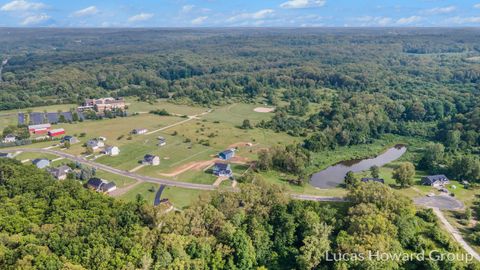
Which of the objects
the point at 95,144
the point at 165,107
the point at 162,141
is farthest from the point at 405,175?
the point at 165,107

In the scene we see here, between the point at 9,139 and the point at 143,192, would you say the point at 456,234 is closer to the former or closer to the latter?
the point at 143,192

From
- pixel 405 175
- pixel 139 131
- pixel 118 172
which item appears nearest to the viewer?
pixel 405 175

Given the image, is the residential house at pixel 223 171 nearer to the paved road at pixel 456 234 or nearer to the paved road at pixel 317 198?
the paved road at pixel 317 198

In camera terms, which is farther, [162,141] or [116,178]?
[162,141]

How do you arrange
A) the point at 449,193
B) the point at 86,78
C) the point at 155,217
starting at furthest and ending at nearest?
the point at 86,78
the point at 449,193
the point at 155,217

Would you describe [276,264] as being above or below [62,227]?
below

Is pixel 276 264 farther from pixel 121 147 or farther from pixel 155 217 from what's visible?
pixel 121 147

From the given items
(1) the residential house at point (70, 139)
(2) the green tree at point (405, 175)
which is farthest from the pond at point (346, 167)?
(1) the residential house at point (70, 139)

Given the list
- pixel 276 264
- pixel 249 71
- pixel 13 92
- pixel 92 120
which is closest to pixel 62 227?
pixel 276 264
